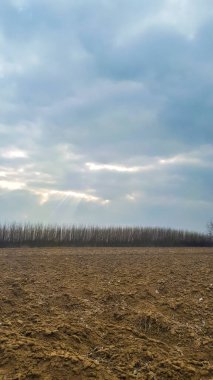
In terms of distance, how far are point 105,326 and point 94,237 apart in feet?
74.8

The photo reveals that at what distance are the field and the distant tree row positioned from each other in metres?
17.6

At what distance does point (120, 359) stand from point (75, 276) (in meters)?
3.96

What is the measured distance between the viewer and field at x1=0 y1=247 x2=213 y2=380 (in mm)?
3902

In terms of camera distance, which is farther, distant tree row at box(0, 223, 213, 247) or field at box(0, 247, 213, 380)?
distant tree row at box(0, 223, 213, 247)

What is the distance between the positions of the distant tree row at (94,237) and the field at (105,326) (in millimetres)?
17579

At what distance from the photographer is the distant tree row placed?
83.7 ft

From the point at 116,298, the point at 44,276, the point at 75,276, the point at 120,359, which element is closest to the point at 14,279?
the point at 44,276

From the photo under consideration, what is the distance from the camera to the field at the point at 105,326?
390 cm

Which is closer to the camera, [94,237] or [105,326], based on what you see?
[105,326]

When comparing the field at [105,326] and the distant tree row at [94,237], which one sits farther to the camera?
the distant tree row at [94,237]

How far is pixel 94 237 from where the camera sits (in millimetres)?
27750

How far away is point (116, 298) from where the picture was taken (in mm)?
6277

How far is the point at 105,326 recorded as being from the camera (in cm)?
500

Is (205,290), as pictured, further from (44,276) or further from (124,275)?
(44,276)
